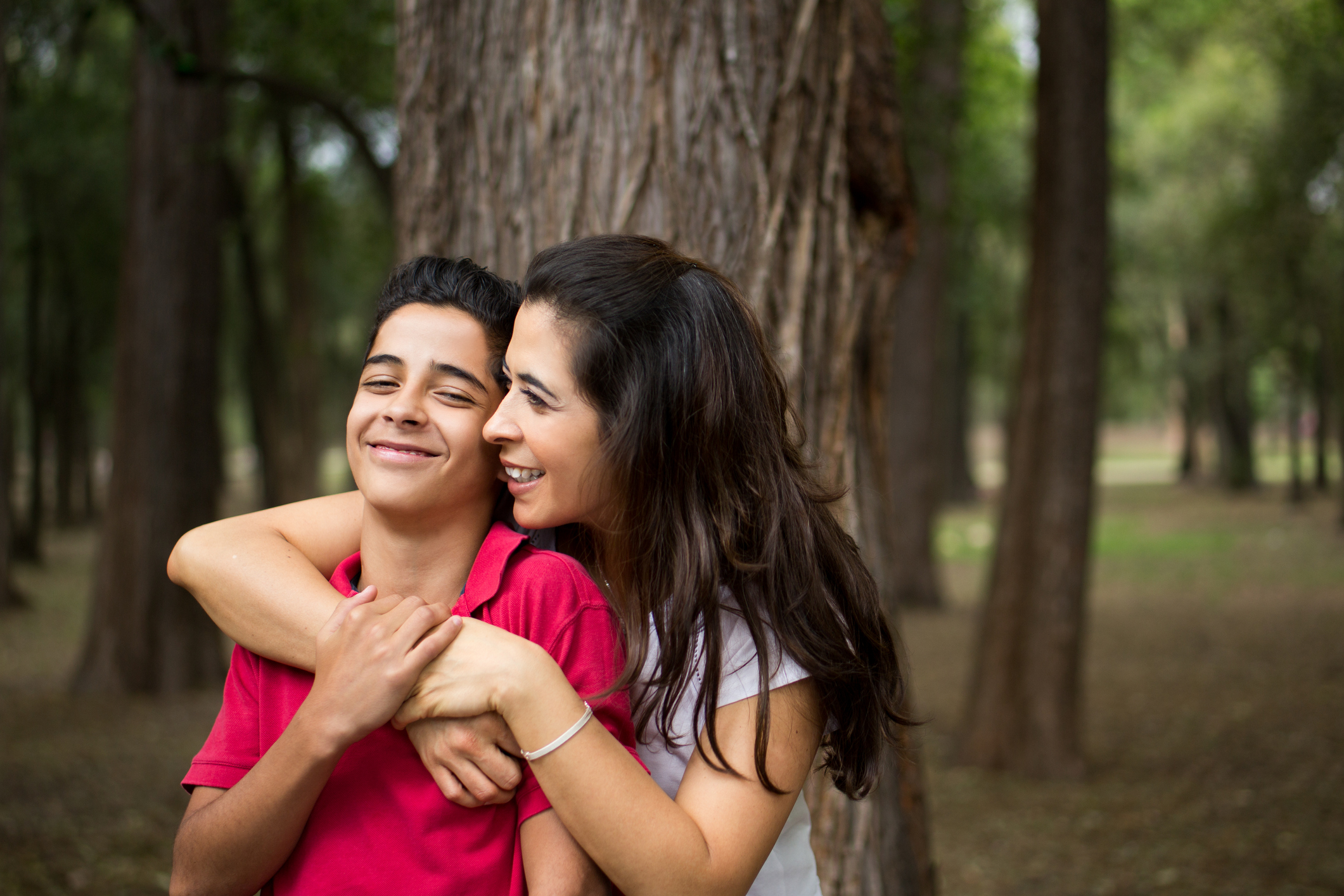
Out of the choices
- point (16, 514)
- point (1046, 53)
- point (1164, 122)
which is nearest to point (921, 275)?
point (1046, 53)

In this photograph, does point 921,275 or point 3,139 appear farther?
point 921,275

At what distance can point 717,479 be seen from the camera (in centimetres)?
170

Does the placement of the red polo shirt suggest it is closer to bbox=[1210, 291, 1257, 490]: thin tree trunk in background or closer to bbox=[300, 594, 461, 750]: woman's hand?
bbox=[300, 594, 461, 750]: woman's hand

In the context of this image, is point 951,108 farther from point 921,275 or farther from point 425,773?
point 425,773

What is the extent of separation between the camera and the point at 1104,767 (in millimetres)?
7156

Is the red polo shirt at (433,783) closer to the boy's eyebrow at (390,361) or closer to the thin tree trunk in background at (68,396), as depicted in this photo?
the boy's eyebrow at (390,361)

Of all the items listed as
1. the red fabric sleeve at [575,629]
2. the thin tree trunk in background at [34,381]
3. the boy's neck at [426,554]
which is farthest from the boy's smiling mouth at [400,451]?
the thin tree trunk in background at [34,381]

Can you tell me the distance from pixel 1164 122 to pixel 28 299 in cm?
2138

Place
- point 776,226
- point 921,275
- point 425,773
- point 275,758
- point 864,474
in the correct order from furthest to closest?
point 921,275 → point 864,474 → point 776,226 → point 425,773 → point 275,758

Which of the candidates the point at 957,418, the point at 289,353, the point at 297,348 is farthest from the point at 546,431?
the point at 957,418

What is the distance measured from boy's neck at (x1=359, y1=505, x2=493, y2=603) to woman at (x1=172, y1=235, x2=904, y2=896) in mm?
110

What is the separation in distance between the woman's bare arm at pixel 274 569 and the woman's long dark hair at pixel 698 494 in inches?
19.7

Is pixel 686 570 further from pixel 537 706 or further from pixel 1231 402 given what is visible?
pixel 1231 402

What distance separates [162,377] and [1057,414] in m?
6.87
